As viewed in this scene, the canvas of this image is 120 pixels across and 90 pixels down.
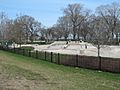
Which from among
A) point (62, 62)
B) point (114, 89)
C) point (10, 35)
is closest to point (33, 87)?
point (114, 89)

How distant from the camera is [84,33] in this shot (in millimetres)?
134125

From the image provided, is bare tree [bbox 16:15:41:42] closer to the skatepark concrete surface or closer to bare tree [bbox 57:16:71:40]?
bare tree [bbox 57:16:71:40]

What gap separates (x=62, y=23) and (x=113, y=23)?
83.3ft

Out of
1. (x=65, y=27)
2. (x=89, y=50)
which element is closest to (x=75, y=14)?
(x=65, y=27)

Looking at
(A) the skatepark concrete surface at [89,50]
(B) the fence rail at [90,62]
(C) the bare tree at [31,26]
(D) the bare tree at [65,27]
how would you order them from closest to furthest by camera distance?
(B) the fence rail at [90,62]
(A) the skatepark concrete surface at [89,50]
(C) the bare tree at [31,26]
(D) the bare tree at [65,27]

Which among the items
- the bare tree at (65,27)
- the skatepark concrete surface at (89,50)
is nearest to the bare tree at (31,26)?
the bare tree at (65,27)

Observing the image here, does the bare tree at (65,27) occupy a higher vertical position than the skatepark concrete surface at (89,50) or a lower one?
higher

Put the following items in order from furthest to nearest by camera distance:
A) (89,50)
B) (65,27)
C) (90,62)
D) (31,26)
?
(65,27) < (31,26) < (89,50) < (90,62)

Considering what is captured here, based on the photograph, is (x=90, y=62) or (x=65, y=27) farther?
(x=65, y=27)

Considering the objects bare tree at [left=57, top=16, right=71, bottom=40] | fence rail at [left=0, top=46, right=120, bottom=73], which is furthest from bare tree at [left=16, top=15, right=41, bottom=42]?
fence rail at [left=0, top=46, right=120, bottom=73]

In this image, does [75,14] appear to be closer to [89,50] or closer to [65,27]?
[65,27]

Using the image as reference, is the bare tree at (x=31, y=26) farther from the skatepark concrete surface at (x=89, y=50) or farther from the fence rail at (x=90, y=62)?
the fence rail at (x=90, y=62)

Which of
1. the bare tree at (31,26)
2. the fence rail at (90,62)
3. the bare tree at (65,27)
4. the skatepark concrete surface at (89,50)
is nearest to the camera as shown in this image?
the fence rail at (90,62)

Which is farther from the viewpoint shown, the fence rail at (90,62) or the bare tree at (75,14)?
→ the bare tree at (75,14)
